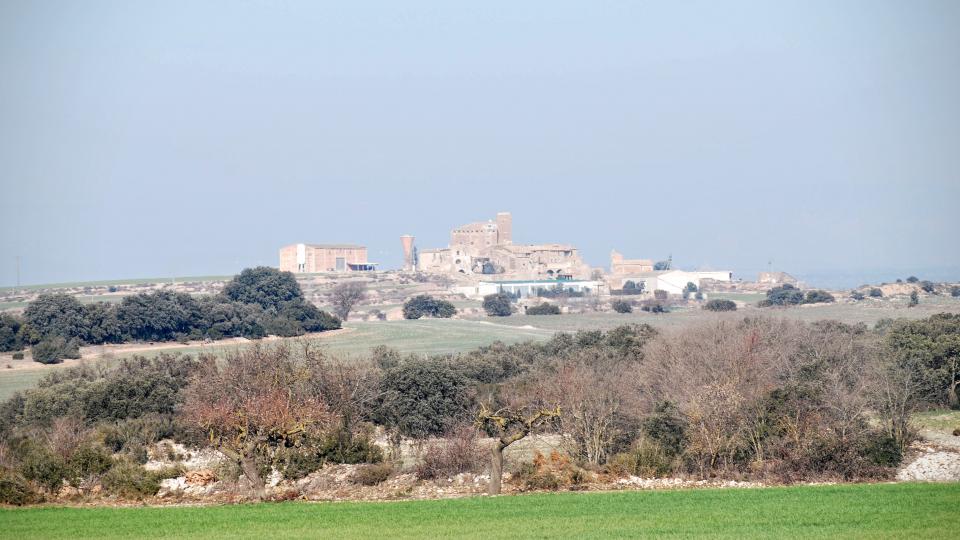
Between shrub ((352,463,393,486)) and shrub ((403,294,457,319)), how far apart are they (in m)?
61.7

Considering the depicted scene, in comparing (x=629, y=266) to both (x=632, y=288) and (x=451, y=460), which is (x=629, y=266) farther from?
(x=451, y=460)

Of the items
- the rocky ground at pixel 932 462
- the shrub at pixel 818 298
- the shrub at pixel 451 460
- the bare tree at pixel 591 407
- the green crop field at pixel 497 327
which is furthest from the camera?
the shrub at pixel 818 298

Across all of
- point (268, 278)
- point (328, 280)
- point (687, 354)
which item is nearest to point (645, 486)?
point (687, 354)

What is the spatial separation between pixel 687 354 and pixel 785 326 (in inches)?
303

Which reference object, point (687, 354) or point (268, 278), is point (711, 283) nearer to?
point (268, 278)

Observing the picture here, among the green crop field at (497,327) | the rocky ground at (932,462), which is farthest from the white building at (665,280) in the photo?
the rocky ground at (932,462)

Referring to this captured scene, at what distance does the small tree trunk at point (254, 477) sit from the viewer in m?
20.8

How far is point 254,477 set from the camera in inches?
837

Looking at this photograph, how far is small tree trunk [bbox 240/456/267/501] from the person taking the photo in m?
20.8

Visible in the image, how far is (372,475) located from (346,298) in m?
68.6

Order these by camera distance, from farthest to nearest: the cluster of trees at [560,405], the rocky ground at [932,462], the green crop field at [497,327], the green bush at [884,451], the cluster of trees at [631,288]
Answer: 1. the cluster of trees at [631,288]
2. the green crop field at [497,327]
3. the rocky ground at [932,462]
4. the green bush at [884,451]
5. the cluster of trees at [560,405]

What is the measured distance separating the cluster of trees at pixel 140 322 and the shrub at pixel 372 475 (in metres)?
33.3

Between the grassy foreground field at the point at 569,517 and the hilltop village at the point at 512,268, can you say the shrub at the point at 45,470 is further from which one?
the hilltop village at the point at 512,268

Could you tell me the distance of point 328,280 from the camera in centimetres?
11594
